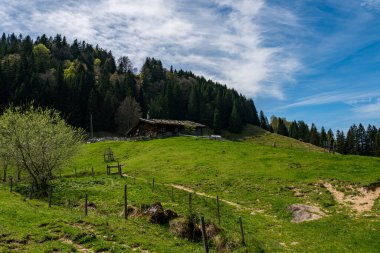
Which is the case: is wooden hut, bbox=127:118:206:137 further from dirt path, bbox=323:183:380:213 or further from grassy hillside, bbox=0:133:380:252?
dirt path, bbox=323:183:380:213

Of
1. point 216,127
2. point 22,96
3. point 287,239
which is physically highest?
point 22,96

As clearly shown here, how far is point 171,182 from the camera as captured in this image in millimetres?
48906

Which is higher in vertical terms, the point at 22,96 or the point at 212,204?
the point at 22,96

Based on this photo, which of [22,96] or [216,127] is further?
[216,127]

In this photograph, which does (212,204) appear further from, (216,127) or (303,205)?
(216,127)

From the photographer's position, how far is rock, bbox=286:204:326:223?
31641mm

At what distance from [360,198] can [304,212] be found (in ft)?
26.9

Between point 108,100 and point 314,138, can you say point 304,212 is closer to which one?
point 108,100

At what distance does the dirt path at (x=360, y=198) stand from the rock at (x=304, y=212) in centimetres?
368

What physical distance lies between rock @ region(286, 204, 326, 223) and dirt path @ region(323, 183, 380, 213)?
3.68m

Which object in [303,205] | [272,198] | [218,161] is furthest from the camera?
[218,161]

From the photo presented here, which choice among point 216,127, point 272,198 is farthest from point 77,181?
point 216,127

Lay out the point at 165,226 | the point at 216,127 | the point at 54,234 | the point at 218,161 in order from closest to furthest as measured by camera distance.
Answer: the point at 54,234, the point at 165,226, the point at 218,161, the point at 216,127

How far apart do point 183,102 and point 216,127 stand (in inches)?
987
